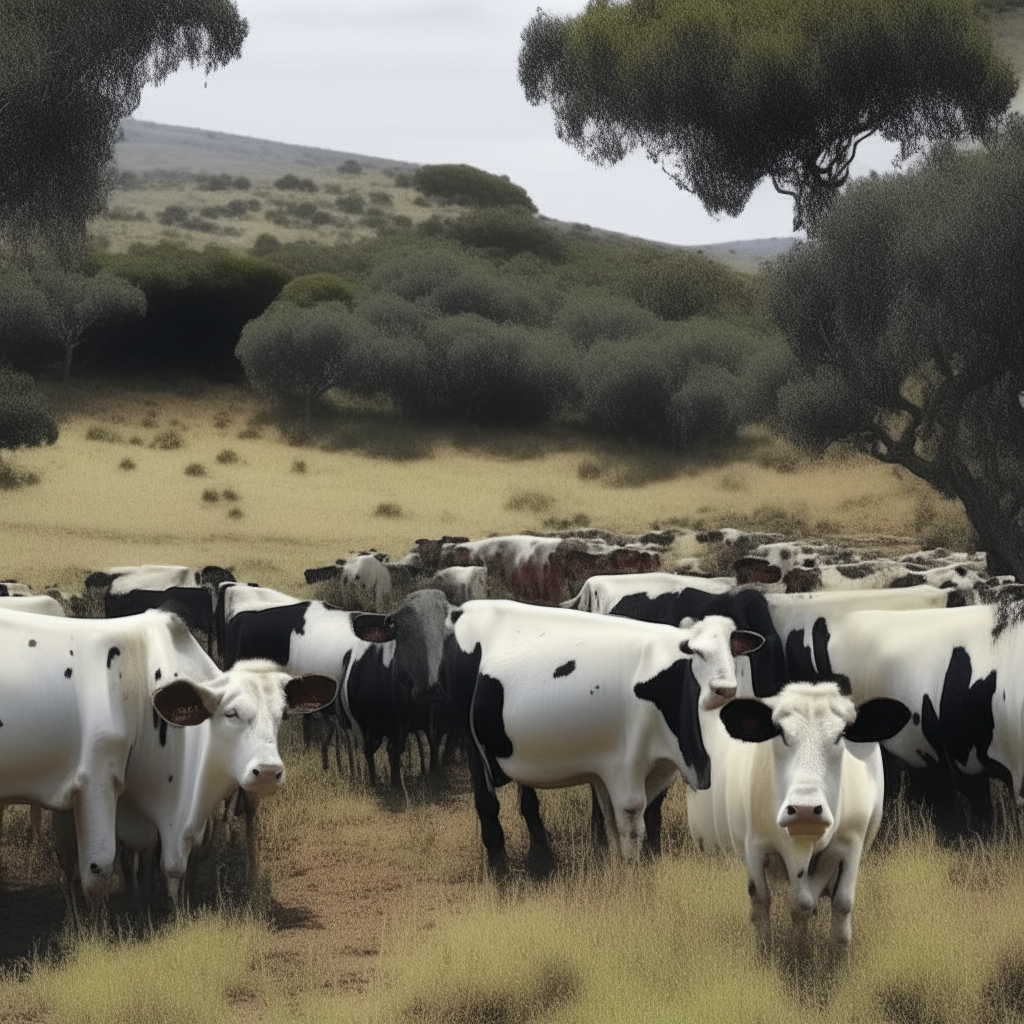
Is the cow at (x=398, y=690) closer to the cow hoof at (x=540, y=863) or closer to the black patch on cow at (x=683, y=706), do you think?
the cow hoof at (x=540, y=863)

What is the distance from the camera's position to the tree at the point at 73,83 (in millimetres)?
21250

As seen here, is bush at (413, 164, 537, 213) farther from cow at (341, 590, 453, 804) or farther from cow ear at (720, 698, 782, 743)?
cow ear at (720, 698, 782, 743)

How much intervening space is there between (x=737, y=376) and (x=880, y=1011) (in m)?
42.7

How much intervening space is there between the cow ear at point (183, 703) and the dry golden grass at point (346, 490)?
14685mm

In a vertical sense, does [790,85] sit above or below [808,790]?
above

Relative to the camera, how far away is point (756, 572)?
16484 mm

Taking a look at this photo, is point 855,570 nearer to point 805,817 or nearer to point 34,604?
point 34,604

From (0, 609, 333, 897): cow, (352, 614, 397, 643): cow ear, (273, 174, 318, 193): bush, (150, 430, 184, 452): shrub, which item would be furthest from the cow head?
(273, 174, 318, 193): bush

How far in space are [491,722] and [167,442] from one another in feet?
110

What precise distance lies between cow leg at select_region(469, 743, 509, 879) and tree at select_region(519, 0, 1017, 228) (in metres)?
27.1

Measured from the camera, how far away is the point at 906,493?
1452 inches

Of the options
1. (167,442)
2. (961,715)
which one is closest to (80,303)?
(167,442)

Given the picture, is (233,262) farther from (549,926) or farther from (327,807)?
(549,926)

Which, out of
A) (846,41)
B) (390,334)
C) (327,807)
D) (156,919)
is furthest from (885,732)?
(390,334)
